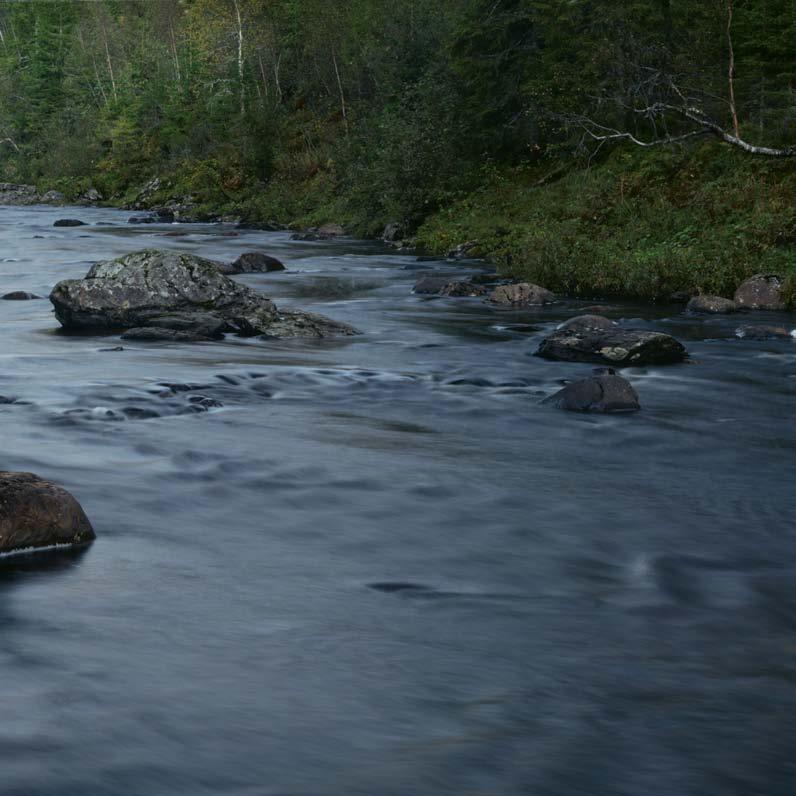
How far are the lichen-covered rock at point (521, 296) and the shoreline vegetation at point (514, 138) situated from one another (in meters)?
0.95

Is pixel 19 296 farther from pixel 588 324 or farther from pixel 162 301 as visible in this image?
pixel 588 324

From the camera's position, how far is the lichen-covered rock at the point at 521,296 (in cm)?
1803

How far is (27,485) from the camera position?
18.8 ft

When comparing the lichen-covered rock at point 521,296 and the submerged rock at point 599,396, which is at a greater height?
the lichen-covered rock at point 521,296

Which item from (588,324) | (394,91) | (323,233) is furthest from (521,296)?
(394,91)

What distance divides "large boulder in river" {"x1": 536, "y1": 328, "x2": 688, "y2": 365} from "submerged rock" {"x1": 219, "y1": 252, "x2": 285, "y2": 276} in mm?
11902

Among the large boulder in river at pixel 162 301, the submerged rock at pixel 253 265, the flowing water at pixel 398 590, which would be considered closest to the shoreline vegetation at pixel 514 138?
the submerged rock at pixel 253 265

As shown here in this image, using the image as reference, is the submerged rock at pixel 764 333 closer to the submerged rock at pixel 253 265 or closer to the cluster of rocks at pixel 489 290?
the cluster of rocks at pixel 489 290

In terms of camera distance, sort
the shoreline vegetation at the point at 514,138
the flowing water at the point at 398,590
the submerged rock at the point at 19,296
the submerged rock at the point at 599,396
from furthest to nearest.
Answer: the shoreline vegetation at the point at 514,138 → the submerged rock at the point at 19,296 → the submerged rock at the point at 599,396 → the flowing water at the point at 398,590

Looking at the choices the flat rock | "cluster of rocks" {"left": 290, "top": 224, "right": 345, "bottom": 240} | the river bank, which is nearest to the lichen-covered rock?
the river bank

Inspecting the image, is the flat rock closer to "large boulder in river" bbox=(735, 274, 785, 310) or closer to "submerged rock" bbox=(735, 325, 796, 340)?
"submerged rock" bbox=(735, 325, 796, 340)

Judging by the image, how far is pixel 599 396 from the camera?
10094 millimetres

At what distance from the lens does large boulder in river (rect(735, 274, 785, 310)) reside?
1656 centimetres

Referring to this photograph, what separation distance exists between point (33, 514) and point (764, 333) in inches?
436
